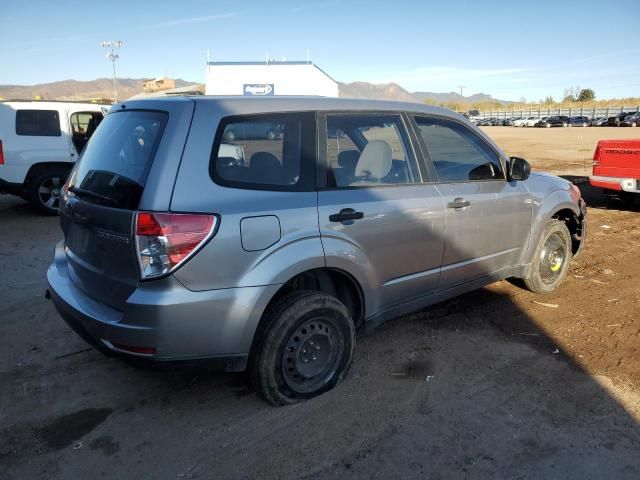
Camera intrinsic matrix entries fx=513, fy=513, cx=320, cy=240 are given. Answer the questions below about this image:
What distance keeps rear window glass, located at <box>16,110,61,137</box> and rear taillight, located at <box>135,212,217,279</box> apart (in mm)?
7624

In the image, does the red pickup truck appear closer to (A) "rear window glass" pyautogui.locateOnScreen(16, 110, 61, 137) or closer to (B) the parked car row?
(A) "rear window glass" pyautogui.locateOnScreen(16, 110, 61, 137)

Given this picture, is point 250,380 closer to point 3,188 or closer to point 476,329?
point 476,329

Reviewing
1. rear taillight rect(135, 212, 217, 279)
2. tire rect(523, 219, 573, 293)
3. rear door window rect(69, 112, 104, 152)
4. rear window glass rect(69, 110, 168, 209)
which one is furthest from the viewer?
rear door window rect(69, 112, 104, 152)

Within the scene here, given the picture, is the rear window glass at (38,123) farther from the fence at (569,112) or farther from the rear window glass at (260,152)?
the fence at (569,112)

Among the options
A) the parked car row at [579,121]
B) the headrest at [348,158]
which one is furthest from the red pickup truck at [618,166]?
the parked car row at [579,121]

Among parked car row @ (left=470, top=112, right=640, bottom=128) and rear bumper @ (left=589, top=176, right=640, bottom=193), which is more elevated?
parked car row @ (left=470, top=112, right=640, bottom=128)

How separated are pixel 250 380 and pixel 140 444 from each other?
0.67 meters

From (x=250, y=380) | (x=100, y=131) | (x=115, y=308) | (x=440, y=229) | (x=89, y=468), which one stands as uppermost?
(x=100, y=131)

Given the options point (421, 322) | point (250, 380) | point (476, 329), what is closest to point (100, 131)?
point (250, 380)

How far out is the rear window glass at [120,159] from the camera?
8.81 ft

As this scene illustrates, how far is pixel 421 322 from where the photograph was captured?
4344 mm

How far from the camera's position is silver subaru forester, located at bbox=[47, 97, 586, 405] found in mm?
2592

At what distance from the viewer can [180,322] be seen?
→ 259 centimetres

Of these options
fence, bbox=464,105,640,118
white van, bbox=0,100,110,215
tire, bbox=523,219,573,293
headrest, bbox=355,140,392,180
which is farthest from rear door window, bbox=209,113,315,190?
fence, bbox=464,105,640,118
